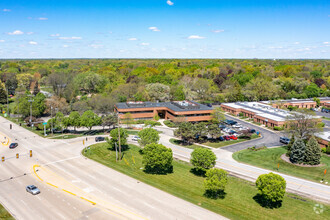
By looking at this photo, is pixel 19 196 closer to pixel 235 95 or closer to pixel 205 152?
pixel 205 152

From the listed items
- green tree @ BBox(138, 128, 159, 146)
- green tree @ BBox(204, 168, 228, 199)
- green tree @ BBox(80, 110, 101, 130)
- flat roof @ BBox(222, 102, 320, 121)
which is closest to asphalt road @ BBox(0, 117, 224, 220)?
green tree @ BBox(204, 168, 228, 199)

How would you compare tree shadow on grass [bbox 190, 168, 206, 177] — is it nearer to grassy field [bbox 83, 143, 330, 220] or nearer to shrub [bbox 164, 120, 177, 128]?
grassy field [bbox 83, 143, 330, 220]

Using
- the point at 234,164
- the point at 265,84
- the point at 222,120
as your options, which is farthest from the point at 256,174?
the point at 265,84

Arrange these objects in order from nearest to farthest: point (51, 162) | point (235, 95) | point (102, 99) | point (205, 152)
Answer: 1. point (205, 152)
2. point (51, 162)
3. point (102, 99)
4. point (235, 95)

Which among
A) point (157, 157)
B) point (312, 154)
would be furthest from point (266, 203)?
point (312, 154)

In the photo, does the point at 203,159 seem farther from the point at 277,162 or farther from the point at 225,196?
the point at 277,162
